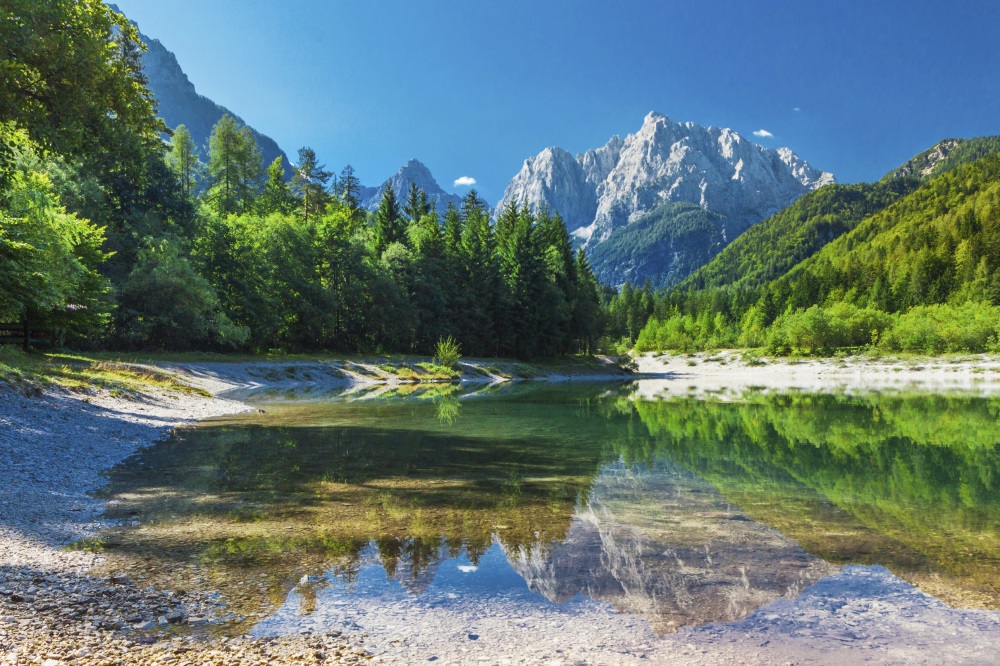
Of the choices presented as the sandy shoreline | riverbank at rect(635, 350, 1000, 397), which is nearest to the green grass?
the sandy shoreline

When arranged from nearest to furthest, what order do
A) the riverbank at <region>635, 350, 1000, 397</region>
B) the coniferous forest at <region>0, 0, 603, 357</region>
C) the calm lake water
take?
the calm lake water, the coniferous forest at <region>0, 0, 603, 357</region>, the riverbank at <region>635, 350, 1000, 397</region>

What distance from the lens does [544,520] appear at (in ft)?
24.6

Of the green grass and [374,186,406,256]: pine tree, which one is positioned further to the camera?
[374,186,406,256]: pine tree

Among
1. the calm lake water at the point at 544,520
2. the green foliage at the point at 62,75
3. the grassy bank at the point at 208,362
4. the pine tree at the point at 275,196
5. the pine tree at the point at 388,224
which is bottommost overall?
the calm lake water at the point at 544,520

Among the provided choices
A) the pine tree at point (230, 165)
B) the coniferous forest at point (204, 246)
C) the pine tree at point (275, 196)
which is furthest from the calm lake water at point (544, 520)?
the pine tree at point (275, 196)

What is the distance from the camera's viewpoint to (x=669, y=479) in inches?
404

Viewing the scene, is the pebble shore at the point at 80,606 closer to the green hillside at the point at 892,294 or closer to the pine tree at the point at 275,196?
the pine tree at the point at 275,196

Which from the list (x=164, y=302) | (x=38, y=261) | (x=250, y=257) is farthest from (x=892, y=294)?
(x=38, y=261)

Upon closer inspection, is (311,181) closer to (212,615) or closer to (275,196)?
(275,196)

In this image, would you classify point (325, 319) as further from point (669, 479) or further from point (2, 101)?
point (669, 479)

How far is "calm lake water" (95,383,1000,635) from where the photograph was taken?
506cm

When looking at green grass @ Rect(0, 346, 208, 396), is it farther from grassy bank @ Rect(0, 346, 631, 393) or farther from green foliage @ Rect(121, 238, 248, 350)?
green foliage @ Rect(121, 238, 248, 350)

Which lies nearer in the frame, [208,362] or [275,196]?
[208,362]

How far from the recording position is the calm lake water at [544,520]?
5.06 metres
